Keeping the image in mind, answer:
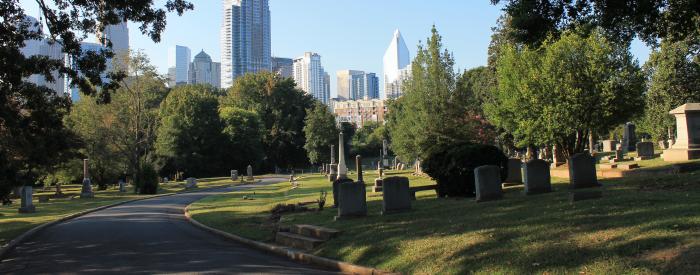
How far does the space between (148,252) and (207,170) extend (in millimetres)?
69152

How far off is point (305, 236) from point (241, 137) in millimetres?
71462

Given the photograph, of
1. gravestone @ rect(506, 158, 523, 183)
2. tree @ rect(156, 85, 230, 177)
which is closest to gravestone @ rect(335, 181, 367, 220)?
gravestone @ rect(506, 158, 523, 183)

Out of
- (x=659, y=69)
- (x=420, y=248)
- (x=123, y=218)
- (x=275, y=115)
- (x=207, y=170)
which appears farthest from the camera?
(x=275, y=115)

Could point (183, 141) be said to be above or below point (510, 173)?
above

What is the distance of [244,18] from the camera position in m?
154

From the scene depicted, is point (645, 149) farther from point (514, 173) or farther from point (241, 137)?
point (241, 137)

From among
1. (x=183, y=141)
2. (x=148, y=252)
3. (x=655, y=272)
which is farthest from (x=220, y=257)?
(x=183, y=141)

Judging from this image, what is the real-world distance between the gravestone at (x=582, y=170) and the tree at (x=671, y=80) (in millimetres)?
33591

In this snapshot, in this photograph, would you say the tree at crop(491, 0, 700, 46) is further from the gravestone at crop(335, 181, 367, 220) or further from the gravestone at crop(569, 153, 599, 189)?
the gravestone at crop(335, 181, 367, 220)

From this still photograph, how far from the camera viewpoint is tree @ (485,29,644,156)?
27.2 meters

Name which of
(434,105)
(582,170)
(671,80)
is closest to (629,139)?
(671,80)

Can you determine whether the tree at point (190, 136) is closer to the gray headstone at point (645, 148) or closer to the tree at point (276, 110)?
the tree at point (276, 110)

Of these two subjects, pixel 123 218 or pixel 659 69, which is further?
pixel 659 69

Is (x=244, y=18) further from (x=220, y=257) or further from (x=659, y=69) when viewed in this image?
(x=220, y=257)
